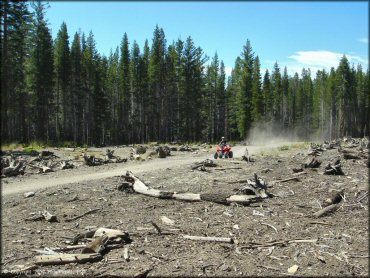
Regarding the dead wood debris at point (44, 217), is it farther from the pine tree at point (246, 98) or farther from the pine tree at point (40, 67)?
the pine tree at point (246, 98)

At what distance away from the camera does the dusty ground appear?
25.1 feet

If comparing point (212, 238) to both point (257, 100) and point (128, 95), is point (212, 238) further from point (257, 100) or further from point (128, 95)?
point (128, 95)

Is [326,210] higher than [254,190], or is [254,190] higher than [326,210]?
[254,190]

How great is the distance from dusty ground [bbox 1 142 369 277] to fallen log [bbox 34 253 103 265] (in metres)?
0.12

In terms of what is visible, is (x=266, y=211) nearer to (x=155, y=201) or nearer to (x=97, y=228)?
(x=155, y=201)

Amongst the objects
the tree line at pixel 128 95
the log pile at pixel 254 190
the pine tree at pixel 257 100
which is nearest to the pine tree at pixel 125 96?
the tree line at pixel 128 95

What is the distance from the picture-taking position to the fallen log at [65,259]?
25.9 feet

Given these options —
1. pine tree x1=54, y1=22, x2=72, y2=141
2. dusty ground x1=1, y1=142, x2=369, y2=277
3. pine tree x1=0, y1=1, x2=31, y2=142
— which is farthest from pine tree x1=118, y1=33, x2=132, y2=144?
dusty ground x1=1, y1=142, x2=369, y2=277

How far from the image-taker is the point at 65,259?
26.0ft

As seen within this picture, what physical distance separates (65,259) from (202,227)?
3525mm

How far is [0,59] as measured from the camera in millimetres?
29047

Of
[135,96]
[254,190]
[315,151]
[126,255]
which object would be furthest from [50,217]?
[135,96]

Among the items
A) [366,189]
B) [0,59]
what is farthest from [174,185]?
[0,59]

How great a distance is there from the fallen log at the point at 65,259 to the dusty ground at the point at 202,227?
0.39 ft
